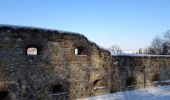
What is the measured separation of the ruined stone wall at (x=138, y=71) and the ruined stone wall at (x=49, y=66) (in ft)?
2.78

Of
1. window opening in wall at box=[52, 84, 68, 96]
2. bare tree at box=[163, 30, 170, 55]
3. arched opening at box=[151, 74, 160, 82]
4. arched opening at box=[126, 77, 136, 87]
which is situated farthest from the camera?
bare tree at box=[163, 30, 170, 55]

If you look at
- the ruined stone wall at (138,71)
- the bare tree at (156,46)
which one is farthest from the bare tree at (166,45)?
the ruined stone wall at (138,71)

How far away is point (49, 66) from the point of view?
34.2 ft

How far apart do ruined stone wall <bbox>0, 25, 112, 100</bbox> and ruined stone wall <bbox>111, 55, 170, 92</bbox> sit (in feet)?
2.78

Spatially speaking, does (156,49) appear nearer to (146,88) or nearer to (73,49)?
(146,88)

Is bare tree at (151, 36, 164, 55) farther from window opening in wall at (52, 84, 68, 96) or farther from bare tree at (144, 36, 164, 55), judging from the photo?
window opening in wall at (52, 84, 68, 96)

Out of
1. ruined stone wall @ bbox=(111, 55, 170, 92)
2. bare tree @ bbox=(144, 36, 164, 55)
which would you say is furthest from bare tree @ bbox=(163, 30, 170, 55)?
ruined stone wall @ bbox=(111, 55, 170, 92)

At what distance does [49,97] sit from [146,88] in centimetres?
622

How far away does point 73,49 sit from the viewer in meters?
11.2

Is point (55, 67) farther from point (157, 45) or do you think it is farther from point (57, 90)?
point (157, 45)

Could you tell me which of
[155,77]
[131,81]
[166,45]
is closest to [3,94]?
[131,81]

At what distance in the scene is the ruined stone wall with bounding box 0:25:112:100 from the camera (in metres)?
9.47

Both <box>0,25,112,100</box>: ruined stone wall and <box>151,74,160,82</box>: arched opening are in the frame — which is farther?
<box>151,74,160,82</box>: arched opening

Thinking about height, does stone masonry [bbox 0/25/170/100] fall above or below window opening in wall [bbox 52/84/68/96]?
above
